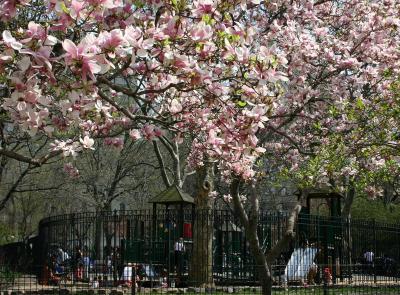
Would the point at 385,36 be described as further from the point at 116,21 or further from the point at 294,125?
the point at 116,21

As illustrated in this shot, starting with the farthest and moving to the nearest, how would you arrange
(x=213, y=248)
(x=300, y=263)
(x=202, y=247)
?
(x=213, y=248) < (x=202, y=247) < (x=300, y=263)

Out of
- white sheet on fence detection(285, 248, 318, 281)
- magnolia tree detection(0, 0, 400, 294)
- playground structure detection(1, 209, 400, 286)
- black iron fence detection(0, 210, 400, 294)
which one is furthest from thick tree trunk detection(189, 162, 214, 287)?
magnolia tree detection(0, 0, 400, 294)

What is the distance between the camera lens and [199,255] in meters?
17.0

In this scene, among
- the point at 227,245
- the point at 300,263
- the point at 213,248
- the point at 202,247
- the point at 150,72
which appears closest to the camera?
the point at 150,72

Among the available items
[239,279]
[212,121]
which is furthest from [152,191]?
[212,121]

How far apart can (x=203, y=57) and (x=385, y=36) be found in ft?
34.4

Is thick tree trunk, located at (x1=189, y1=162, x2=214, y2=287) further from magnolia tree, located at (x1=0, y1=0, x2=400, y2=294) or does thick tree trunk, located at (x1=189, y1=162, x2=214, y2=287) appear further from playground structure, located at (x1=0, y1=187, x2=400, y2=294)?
magnolia tree, located at (x1=0, y1=0, x2=400, y2=294)

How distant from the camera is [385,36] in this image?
49.6 ft

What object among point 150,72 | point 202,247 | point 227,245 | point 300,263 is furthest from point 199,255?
point 150,72

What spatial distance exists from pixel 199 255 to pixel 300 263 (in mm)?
2714

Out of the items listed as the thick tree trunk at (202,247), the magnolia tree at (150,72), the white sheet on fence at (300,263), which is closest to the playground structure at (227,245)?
the white sheet on fence at (300,263)

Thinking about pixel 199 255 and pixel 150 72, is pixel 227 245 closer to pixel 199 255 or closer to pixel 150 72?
pixel 199 255

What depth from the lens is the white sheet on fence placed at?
16328 mm

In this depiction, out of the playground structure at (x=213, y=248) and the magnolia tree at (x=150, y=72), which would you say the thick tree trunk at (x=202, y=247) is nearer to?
the playground structure at (x=213, y=248)
